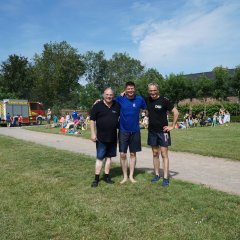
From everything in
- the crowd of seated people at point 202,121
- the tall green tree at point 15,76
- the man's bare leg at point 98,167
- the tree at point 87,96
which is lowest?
the crowd of seated people at point 202,121

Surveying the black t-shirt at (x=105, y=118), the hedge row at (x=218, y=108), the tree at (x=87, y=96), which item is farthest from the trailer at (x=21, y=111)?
the black t-shirt at (x=105, y=118)

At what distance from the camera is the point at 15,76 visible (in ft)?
205

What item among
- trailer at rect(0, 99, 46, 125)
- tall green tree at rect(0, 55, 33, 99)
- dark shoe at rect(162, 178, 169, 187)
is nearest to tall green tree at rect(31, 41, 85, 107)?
tall green tree at rect(0, 55, 33, 99)

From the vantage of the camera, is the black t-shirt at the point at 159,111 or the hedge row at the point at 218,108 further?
the hedge row at the point at 218,108

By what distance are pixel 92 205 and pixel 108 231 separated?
1167 millimetres

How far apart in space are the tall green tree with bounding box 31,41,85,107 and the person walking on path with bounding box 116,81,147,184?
58.7 meters

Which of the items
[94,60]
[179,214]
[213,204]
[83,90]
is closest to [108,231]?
[179,214]

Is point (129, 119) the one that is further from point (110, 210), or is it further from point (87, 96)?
point (87, 96)

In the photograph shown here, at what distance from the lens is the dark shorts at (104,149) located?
7305 mm

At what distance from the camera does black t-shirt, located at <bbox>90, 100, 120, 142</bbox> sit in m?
7.18

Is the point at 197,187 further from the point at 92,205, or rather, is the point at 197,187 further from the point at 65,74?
the point at 65,74

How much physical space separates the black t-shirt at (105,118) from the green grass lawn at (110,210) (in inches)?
36.3

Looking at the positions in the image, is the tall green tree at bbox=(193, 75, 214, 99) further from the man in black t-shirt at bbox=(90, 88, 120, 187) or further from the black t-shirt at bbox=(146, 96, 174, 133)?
the man in black t-shirt at bbox=(90, 88, 120, 187)

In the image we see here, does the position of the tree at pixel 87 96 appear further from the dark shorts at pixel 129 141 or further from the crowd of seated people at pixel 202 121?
the dark shorts at pixel 129 141
